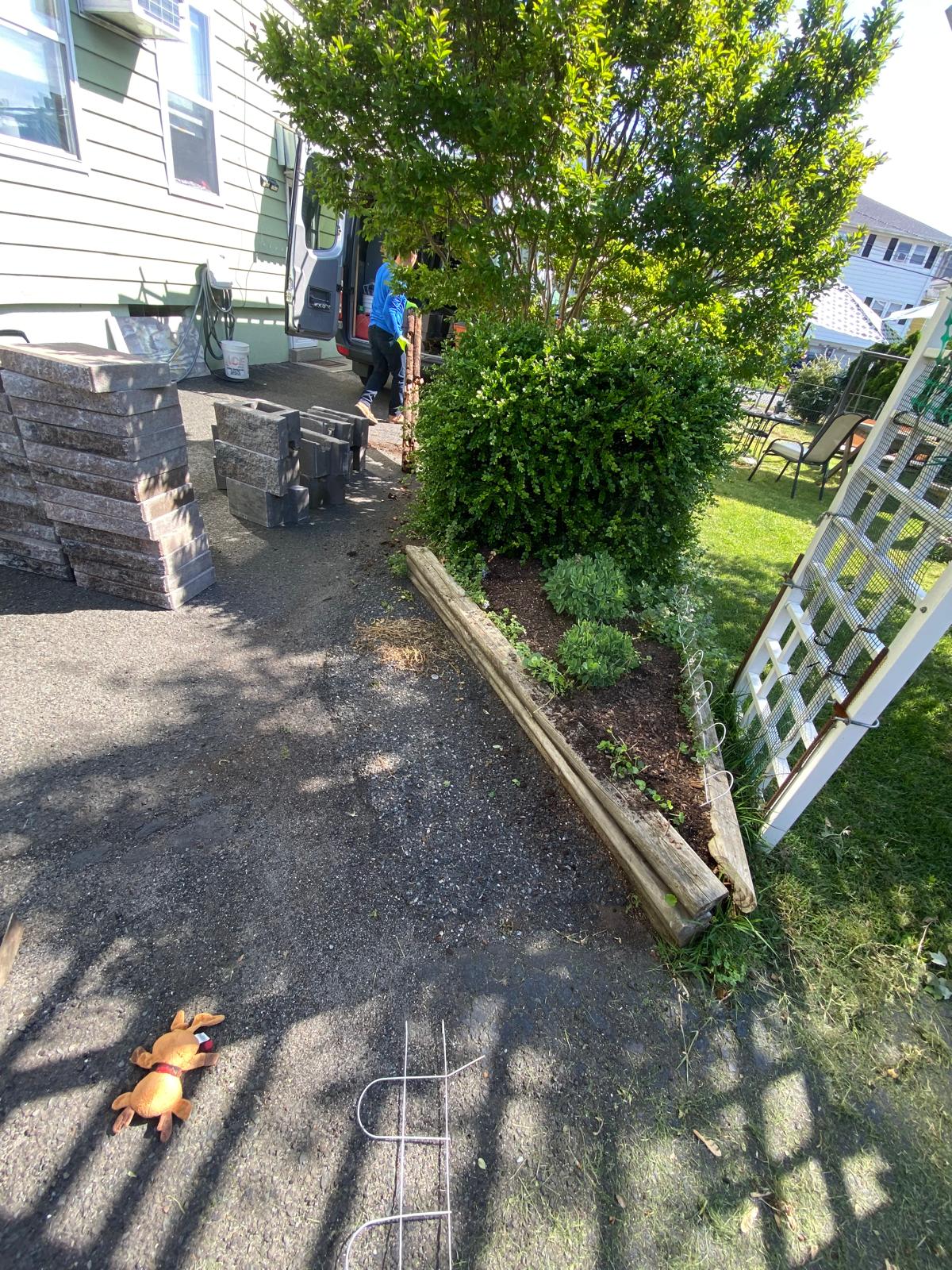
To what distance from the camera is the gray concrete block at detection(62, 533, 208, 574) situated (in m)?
3.27

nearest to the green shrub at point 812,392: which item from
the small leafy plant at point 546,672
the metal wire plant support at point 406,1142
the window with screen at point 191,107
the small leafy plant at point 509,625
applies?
the window with screen at point 191,107

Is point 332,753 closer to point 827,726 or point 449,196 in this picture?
point 827,726

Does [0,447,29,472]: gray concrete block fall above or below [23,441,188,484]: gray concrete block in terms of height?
below

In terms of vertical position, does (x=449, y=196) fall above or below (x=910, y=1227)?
above

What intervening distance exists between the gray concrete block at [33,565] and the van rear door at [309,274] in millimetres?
6422

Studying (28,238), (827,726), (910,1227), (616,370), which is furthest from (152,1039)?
(28,238)

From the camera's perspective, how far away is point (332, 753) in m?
2.64

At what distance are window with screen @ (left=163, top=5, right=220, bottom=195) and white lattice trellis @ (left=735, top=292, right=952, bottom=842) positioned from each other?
775 cm

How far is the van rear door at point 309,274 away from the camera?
7.93 metres

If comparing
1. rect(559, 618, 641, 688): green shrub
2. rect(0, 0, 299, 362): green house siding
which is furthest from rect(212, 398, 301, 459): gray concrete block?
rect(559, 618, 641, 688): green shrub

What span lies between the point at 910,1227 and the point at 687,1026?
652mm

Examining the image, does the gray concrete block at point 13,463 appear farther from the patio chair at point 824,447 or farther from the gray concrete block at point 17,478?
the patio chair at point 824,447

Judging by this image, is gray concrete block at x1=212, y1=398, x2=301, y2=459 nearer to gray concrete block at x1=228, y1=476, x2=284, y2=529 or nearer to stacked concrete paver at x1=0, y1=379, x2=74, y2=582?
gray concrete block at x1=228, y1=476, x2=284, y2=529

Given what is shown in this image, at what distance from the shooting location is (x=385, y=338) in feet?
23.1
